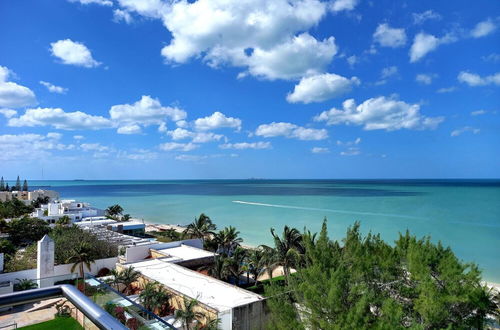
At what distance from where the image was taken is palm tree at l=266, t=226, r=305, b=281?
22425 mm

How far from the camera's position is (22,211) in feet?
160

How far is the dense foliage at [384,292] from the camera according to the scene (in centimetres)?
Answer: 1123

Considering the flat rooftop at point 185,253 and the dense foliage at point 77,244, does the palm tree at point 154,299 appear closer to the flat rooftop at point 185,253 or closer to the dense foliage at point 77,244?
the flat rooftop at point 185,253

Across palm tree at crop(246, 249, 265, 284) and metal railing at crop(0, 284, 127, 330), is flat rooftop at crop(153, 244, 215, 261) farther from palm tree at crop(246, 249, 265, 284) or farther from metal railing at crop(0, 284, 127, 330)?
metal railing at crop(0, 284, 127, 330)

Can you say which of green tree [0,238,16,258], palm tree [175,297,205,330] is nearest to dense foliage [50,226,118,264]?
green tree [0,238,16,258]

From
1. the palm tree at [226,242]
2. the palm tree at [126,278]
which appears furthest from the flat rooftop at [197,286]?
the palm tree at [226,242]

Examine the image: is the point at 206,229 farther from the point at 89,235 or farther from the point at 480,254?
the point at 480,254

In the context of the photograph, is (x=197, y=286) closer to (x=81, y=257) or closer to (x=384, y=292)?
(x=81, y=257)

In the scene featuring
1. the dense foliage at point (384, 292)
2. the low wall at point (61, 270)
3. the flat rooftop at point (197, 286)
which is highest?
the dense foliage at point (384, 292)

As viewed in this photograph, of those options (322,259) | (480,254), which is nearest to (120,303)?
(322,259)

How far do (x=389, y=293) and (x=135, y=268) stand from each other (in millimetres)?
16744

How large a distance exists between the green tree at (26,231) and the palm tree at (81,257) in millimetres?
14277

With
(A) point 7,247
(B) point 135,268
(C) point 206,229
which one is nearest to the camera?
(B) point 135,268

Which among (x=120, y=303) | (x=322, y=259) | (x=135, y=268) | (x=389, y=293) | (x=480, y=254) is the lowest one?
(x=480, y=254)
